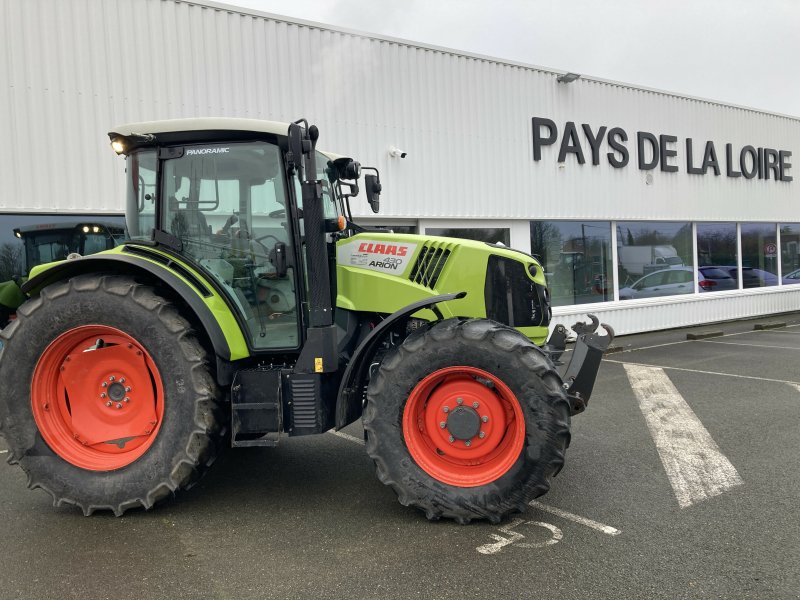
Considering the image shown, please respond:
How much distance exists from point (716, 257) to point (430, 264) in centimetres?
1337

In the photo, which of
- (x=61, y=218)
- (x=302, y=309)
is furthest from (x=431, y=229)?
(x=302, y=309)

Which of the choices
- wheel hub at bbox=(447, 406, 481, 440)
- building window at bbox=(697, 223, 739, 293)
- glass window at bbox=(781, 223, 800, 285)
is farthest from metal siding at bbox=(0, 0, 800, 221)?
wheel hub at bbox=(447, 406, 481, 440)

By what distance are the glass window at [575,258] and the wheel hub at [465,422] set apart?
8.38 metres

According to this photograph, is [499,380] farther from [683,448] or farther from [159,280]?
[683,448]

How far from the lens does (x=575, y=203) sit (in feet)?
39.9

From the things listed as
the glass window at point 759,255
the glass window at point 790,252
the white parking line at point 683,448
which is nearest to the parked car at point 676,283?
the glass window at point 759,255

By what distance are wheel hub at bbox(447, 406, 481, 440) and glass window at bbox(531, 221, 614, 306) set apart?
8375mm

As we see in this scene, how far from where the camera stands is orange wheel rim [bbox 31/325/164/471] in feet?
13.2

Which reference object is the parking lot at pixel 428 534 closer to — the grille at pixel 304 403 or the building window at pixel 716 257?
the grille at pixel 304 403

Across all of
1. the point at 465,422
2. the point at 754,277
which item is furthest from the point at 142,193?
the point at 754,277

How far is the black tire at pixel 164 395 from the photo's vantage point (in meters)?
3.82

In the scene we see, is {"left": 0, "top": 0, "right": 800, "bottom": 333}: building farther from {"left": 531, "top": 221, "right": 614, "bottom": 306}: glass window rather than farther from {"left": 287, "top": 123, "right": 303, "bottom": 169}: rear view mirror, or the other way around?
{"left": 287, "top": 123, "right": 303, "bottom": 169}: rear view mirror

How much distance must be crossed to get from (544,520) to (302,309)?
207 centimetres

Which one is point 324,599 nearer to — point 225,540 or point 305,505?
point 225,540
